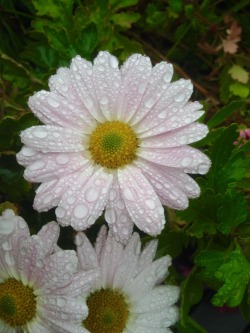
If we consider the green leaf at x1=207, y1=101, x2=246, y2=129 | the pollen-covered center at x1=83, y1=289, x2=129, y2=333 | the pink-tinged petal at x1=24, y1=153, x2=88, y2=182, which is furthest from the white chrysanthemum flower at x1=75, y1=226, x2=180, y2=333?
the green leaf at x1=207, y1=101, x2=246, y2=129

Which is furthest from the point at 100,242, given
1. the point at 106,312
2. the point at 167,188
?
the point at 167,188

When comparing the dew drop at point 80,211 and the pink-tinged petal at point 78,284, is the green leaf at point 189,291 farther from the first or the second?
the dew drop at point 80,211

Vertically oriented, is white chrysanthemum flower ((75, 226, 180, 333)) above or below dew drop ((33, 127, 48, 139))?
below

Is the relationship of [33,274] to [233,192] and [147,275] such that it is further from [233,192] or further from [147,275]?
[233,192]

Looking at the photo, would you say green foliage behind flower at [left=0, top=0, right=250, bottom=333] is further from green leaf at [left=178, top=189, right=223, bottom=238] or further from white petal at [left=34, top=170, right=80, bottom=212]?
white petal at [left=34, top=170, right=80, bottom=212]

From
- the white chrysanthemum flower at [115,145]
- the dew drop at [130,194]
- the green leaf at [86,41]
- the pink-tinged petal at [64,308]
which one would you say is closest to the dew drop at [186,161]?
the white chrysanthemum flower at [115,145]

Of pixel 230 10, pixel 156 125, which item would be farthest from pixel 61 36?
pixel 230 10
